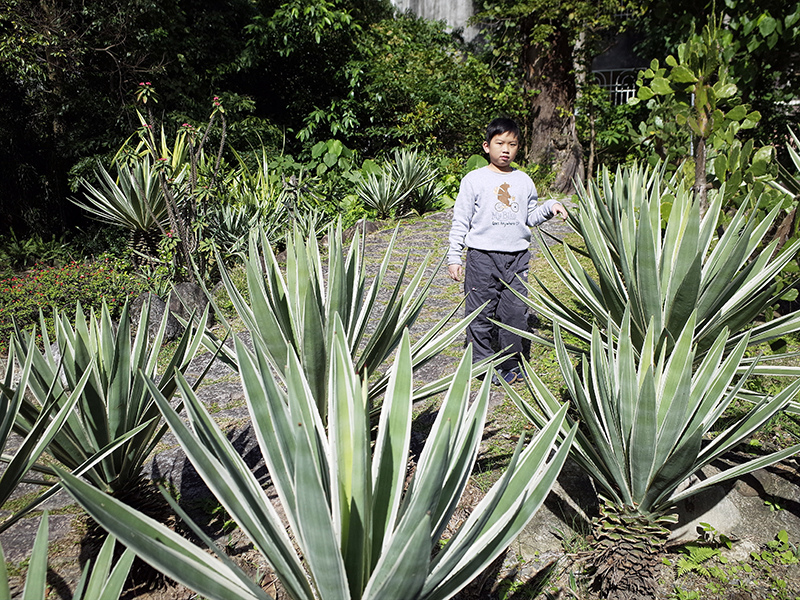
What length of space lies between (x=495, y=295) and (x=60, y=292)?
17.2 feet

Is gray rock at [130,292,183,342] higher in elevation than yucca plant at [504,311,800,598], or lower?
lower

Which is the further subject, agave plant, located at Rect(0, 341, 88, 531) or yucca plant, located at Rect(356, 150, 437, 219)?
yucca plant, located at Rect(356, 150, 437, 219)

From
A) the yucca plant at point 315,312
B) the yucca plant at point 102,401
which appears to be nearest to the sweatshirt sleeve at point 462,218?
the yucca plant at point 315,312

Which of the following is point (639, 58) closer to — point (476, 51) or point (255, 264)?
point (476, 51)

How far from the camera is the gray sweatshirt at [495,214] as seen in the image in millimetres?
3195

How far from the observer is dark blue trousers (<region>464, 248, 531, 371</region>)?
320 centimetres

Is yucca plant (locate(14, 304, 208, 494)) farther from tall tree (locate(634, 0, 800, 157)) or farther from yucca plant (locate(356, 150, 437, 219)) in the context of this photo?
yucca plant (locate(356, 150, 437, 219))

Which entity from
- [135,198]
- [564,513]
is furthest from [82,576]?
[135,198]

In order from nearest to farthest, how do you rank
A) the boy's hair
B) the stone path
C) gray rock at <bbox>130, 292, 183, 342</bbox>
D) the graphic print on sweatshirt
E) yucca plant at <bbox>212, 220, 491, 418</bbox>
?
yucca plant at <bbox>212, 220, 491, 418</bbox>, the stone path, the boy's hair, the graphic print on sweatshirt, gray rock at <bbox>130, 292, 183, 342</bbox>

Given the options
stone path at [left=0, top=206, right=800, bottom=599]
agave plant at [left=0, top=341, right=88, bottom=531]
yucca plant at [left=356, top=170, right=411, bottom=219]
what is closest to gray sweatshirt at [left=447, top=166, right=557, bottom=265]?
stone path at [left=0, top=206, right=800, bottom=599]

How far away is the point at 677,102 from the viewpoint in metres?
3.23

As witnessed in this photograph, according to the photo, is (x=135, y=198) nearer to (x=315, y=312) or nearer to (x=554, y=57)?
(x=315, y=312)

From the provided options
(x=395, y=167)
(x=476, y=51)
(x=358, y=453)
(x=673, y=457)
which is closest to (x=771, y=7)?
(x=673, y=457)

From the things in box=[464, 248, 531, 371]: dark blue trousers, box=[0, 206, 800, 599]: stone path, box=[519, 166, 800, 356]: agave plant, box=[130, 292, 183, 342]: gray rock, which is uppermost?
box=[519, 166, 800, 356]: agave plant
